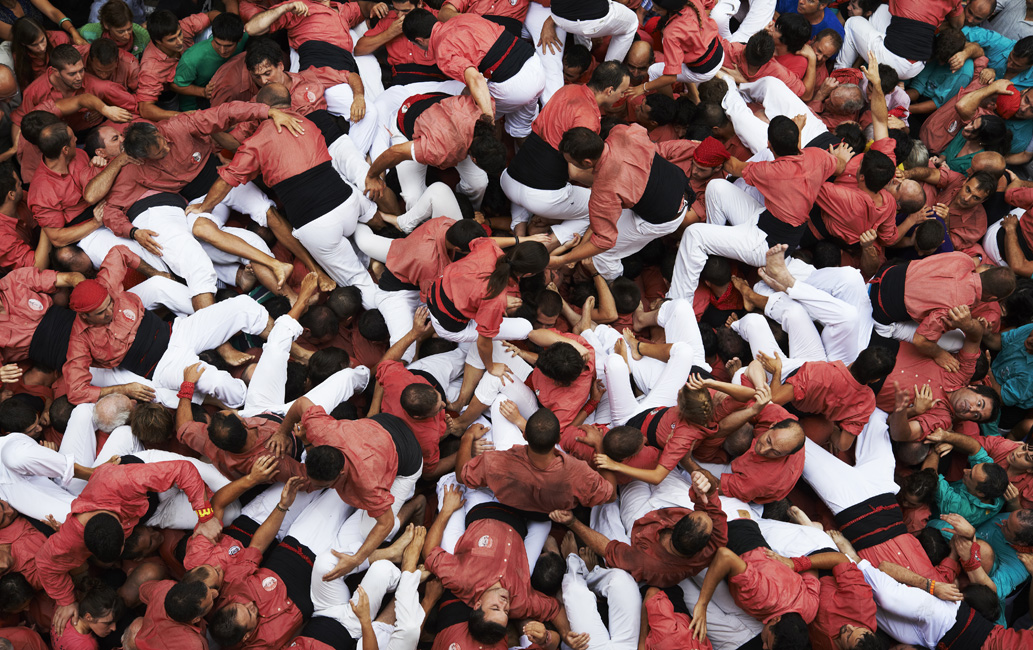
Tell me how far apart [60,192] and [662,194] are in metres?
4.79

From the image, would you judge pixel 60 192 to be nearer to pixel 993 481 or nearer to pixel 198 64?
pixel 198 64

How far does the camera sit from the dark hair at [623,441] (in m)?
5.30

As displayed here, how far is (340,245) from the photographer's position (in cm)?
631

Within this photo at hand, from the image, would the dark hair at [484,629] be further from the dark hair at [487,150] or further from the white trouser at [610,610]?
the dark hair at [487,150]

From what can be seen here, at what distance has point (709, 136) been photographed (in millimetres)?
6918

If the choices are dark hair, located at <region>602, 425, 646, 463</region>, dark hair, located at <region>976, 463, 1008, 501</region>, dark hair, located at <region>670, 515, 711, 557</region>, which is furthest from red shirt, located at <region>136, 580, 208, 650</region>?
dark hair, located at <region>976, 463, 1008, 501</region>

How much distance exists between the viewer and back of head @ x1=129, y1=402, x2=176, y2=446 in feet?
18.3

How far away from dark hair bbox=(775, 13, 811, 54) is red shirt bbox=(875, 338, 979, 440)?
2981mm

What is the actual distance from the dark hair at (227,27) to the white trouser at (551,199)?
8.41 ft

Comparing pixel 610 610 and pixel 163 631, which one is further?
pixel 610 610

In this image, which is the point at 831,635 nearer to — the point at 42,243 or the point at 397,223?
the point at 397,223

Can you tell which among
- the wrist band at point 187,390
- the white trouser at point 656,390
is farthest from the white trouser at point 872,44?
the wrist band at point 187,390

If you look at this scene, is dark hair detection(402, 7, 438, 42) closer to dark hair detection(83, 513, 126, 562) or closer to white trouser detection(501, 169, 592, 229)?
white trouser detection(501, 169, 592, 229)

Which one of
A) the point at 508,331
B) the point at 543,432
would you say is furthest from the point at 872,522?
the point at 508,331
